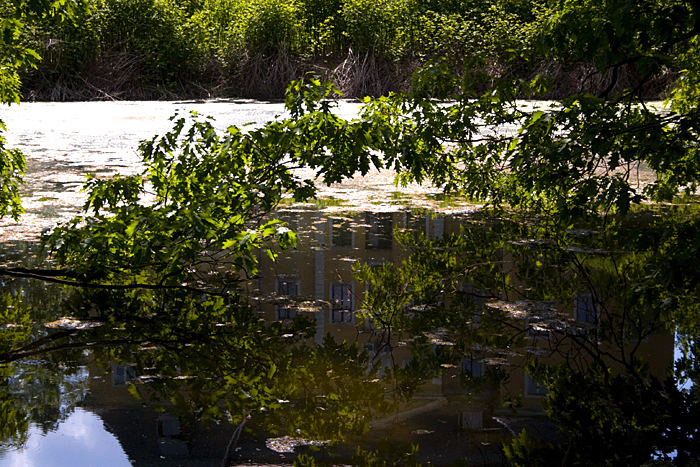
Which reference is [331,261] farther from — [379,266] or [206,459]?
[206,459]

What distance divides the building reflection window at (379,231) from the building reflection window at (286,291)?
49.3 inches

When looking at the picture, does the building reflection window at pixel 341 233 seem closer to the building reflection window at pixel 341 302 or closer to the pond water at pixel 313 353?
the pond water at pixel 313 353

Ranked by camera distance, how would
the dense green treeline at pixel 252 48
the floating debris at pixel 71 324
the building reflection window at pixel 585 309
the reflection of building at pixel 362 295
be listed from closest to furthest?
the reflection of building at pixel 362 295, the floating debris at pixel 71 324, the building reflection window at pixel 585 309, the dense green treeline at pixel 252 48

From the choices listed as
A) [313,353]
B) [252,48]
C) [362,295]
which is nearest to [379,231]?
[362,295]

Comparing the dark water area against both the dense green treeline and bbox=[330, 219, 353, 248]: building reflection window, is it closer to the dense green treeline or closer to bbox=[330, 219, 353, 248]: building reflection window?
bbox=[330, 219, 353, 248]: building reflection window

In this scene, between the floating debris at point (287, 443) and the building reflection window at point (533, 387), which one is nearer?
the floating debris at point (287, 443)

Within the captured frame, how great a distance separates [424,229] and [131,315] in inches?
157

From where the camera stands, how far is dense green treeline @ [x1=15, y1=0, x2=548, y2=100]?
69.5ft

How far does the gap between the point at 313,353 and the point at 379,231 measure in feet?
12.2

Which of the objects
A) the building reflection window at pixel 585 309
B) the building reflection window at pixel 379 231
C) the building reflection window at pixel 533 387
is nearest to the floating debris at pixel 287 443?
the building reflection window at pixel 533 387

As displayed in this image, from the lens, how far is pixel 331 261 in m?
7.29

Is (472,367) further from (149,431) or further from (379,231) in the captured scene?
(379,231)

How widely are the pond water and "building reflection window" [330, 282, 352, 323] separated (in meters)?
0.02

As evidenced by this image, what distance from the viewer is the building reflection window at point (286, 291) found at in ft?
19.0
